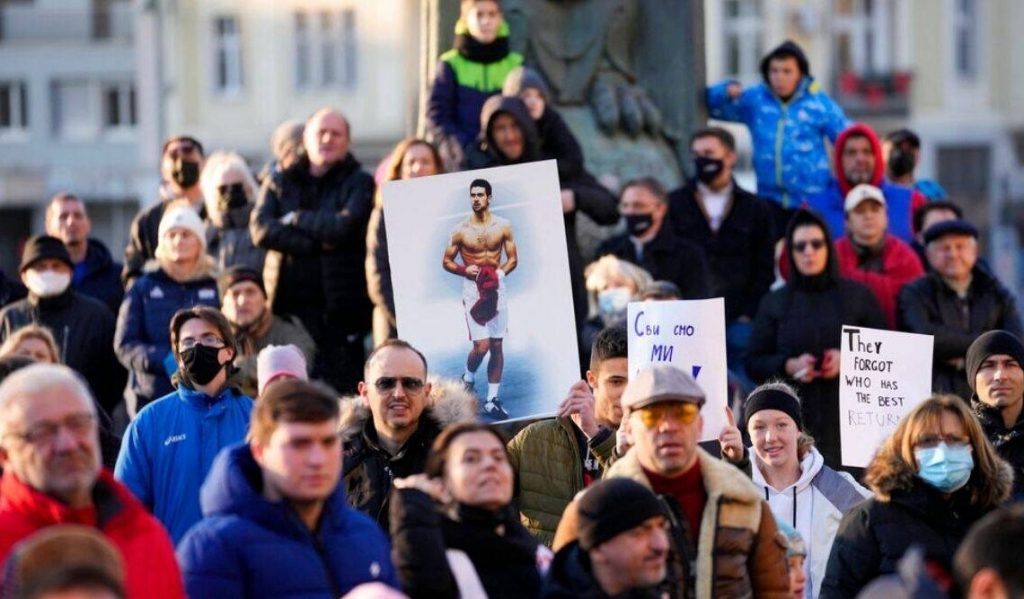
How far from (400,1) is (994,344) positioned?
51.7m

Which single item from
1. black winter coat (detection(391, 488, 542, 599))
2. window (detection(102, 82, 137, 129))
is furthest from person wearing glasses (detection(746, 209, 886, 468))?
window (detection(102, 82, 137, 129))

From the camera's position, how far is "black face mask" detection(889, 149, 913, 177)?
61.8ft

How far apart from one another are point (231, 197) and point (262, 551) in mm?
7608

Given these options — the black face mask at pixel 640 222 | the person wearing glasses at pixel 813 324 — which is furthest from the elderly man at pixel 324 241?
the person wearing glasses at pixel 813 324

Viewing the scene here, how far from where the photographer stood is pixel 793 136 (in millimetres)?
18047

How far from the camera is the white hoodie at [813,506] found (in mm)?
12023

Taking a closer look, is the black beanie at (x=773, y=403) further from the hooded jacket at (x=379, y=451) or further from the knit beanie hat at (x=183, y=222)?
the knit beanie hat at (x=183, y=222)

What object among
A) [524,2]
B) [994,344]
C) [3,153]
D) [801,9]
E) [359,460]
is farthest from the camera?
[3,153]

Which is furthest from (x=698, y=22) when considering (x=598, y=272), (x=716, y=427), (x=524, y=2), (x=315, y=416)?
(x=315, y=416)

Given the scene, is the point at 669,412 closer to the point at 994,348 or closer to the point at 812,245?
the point at 994,348

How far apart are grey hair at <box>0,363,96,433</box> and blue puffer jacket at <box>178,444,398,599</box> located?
555 mm

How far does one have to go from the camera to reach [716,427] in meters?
12.0

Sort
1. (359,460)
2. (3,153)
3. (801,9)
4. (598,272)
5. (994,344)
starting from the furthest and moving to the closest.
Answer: (3,153) → (801,9) → (598,272) → (994,344) → (359,460)

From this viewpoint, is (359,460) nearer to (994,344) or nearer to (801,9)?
(994,344)
